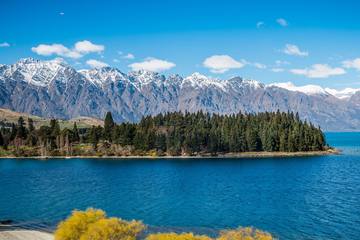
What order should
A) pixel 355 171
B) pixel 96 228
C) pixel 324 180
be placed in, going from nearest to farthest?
pixel 96 228 → pixel 324 180 → pixel 355 171

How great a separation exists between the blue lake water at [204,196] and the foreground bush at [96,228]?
2995cm

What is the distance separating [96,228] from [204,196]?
68138mm

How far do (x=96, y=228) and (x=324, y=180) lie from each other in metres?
112

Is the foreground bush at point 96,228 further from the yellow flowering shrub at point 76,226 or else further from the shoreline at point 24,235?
the shoreline at point 24,235

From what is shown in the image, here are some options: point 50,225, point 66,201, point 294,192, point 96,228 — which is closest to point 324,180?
point 294,192

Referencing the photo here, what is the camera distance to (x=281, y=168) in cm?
18275

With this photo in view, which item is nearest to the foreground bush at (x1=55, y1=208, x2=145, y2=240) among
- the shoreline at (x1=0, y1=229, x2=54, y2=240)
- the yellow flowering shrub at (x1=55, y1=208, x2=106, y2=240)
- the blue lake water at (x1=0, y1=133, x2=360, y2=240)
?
the yellow flowering shrub at (x1=55, y1=208, x2=106, y2=240)

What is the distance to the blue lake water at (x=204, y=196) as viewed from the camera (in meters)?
85.2

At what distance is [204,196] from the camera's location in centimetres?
11531

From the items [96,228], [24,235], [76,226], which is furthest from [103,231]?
[24,235]

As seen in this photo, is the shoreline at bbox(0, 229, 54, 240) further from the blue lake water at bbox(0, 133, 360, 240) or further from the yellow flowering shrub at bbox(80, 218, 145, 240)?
the yellow flowering shrub at bbox(80, 218, 145, 240)

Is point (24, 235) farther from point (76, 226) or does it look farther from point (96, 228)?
point (96, 228)

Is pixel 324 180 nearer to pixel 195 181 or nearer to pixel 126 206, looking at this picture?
pixel 195 181

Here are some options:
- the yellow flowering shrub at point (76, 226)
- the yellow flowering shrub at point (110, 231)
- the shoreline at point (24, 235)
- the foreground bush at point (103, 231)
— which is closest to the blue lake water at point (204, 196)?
the shoreline at point (24, 235)
